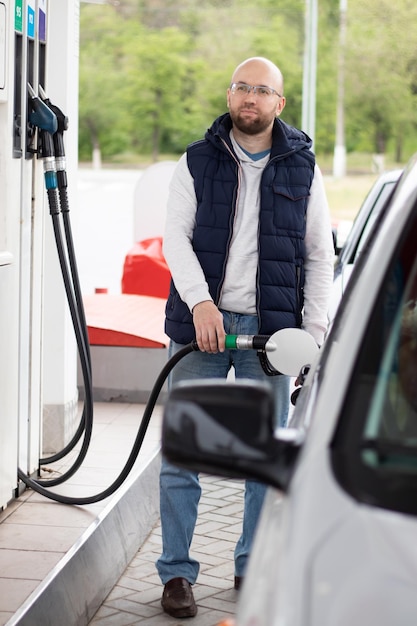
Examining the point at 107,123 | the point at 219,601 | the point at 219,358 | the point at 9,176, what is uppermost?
the point at 107,123

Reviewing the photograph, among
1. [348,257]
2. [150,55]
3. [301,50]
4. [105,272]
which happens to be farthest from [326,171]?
[348,257]

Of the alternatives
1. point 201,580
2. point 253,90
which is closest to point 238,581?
point 201,580

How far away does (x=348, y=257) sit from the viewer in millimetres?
7547

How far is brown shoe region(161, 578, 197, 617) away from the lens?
14.5ft

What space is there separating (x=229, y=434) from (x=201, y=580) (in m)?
3.11

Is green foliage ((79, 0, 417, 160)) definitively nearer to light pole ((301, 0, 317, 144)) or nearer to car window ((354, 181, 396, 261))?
light pole ((301, 0, 317, 144))

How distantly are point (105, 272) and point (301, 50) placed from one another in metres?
30.1

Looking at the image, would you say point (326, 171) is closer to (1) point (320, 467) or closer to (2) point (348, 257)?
(2) point (348, 257)

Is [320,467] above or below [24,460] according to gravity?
above

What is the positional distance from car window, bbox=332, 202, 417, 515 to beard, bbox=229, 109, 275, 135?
1992mm

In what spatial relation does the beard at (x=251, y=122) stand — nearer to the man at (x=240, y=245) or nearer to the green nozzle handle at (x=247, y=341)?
the man at (x=240, y=245)

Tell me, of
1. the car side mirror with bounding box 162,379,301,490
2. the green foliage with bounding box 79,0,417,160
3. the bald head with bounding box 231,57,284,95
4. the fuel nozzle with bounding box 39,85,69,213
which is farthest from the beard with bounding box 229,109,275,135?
the green foliage with bounding box 79,0,417,160

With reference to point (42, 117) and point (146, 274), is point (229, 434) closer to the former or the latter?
point (42, 117)

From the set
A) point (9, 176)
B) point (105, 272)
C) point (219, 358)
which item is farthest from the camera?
point (105, 272)
